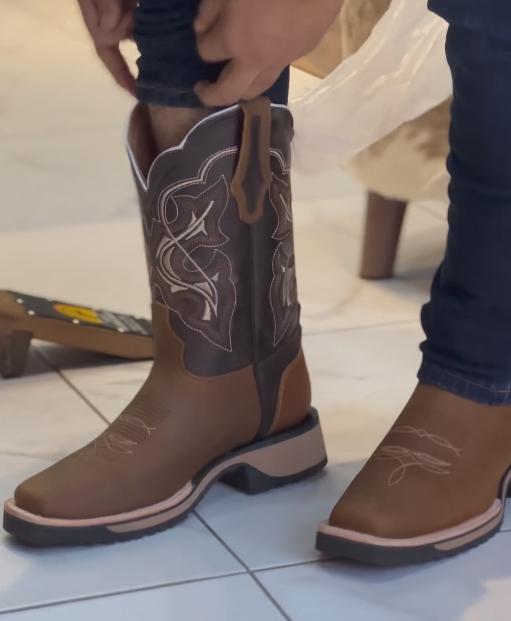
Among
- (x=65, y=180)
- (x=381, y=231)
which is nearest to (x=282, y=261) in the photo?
(x=381, y=231)

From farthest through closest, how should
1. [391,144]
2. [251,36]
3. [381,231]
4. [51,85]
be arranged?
[51,85]
[381,231]
[391,144]
[251,36]

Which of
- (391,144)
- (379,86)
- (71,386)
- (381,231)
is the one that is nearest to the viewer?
(71,386)

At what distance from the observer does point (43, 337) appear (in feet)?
4.25

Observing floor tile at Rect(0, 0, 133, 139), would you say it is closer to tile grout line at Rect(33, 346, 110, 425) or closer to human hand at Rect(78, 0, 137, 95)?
tile grout line at Rect(33, 346, 110, 425)

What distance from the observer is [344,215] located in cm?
199

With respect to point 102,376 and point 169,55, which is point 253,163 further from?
point 102,376

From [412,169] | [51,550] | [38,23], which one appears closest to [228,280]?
[51,550]

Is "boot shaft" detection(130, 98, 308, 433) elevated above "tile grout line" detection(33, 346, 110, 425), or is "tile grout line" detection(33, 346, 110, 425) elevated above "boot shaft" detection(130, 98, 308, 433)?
"boot shaft" detection(130, 98, 308, 433)

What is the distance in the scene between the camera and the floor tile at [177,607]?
826 mm

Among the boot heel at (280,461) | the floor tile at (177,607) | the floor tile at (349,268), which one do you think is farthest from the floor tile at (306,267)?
the floor tile at (177,607)

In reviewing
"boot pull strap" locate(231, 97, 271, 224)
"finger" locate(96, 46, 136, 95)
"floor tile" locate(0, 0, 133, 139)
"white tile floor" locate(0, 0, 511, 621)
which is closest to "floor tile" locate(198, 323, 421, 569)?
"white tile floor" locate(0, 0, 511, 621)

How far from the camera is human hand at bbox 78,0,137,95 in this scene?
0.96 m

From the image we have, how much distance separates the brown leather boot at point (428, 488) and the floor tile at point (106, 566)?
98 mm

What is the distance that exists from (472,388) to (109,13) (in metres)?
0.42
